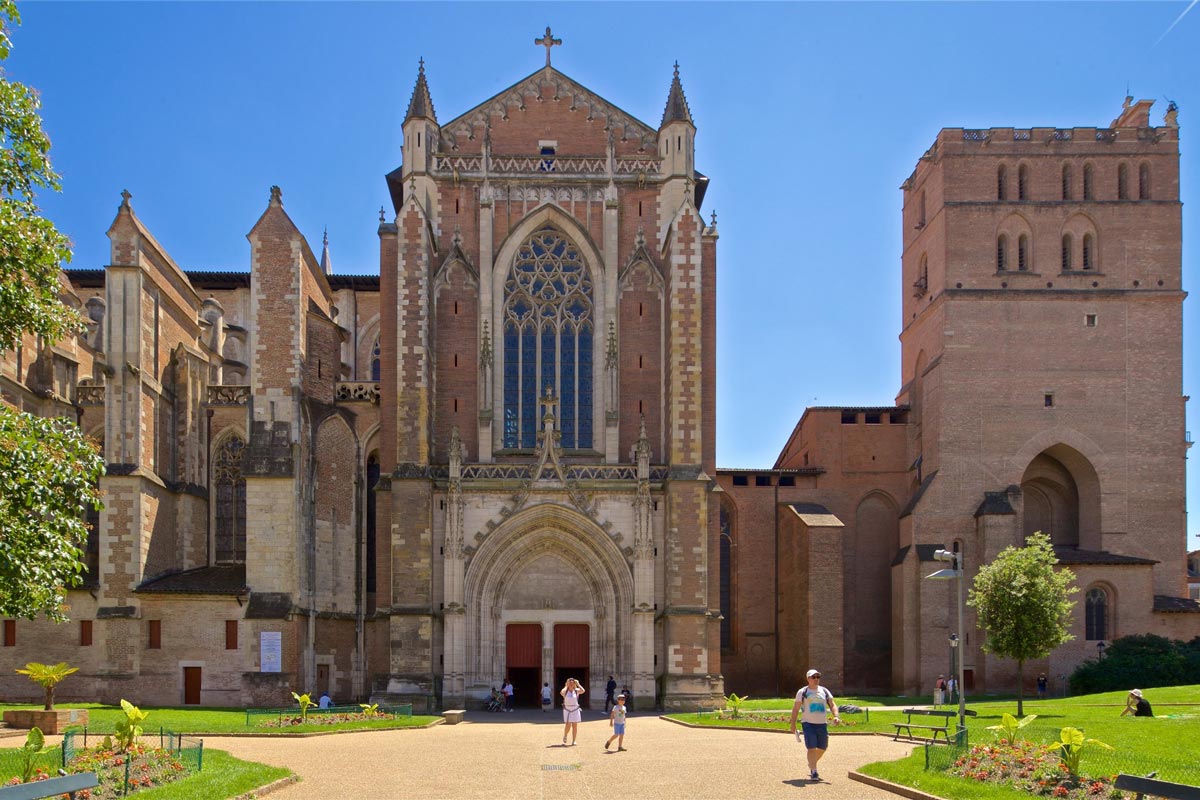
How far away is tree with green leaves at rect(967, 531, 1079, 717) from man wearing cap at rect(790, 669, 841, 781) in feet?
61.5

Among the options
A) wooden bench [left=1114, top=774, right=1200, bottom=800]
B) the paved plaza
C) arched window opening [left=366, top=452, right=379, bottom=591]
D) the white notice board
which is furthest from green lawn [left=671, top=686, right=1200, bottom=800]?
arched window opening [left=366, top=452, right=379, bottom=591]

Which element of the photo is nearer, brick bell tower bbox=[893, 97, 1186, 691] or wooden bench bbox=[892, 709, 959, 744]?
wooden bench bbox=[892, 709, 959, 744]

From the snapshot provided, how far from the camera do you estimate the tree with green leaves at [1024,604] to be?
35.3 metres

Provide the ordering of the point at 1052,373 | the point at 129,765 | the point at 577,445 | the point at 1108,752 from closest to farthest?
the point at 129,765 < the point at 1108,752 < the point at 577,445 < the point at 1052,373

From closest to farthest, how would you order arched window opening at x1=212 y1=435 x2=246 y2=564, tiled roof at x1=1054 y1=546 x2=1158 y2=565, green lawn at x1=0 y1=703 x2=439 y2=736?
green lawn at x1=0 y1=703 x2=439 y2=736 → arched window opening at x1=212 y1=435 x2=246 y2=564 → tiled roof at x1=1054 y1=546 x2=1158 y2=565

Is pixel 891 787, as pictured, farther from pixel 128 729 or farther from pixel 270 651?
pixel 270 651

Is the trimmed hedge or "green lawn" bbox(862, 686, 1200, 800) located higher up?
"green lawn" bbox(862, 686, 1200, 800)

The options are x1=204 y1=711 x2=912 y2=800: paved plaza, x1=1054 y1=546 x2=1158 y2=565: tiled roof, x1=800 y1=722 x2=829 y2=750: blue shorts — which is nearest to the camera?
x1=204 y1=711 x2=912 y2=800: paved plaza

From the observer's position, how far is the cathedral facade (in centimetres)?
3822

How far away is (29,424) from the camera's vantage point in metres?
15.9

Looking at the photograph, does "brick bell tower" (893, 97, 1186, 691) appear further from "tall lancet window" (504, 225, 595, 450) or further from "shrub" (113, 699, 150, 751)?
"shrub" (113, 699, 150, 751)

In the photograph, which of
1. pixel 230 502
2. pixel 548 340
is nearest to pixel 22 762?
pixel 230 502

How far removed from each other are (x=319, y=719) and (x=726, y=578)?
24.8 m

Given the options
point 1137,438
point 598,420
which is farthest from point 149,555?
point 1137,438
